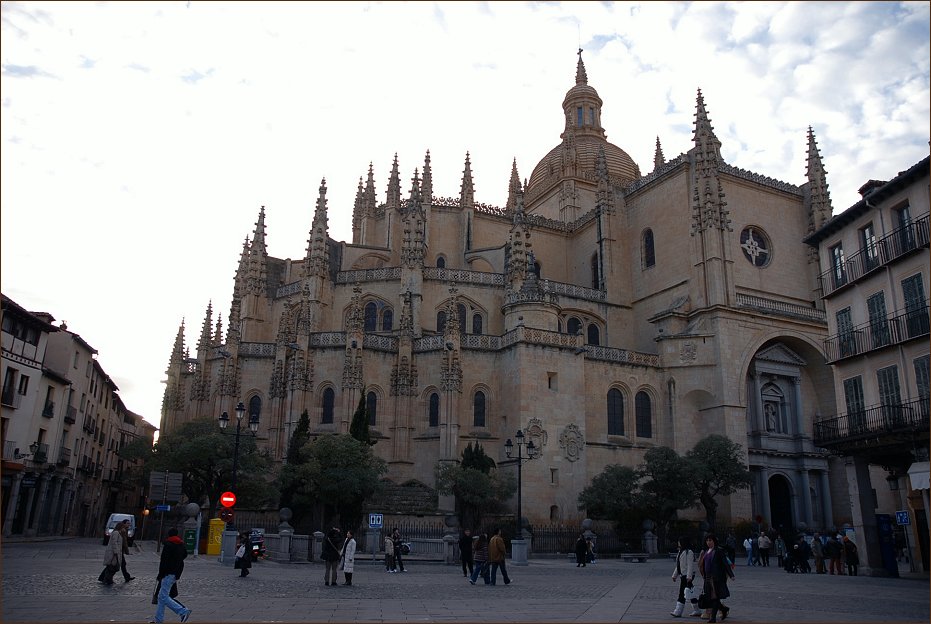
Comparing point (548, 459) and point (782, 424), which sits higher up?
point (782, 424)

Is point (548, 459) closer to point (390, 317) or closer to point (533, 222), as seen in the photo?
point (390, 317)

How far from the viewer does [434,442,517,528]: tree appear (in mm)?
31797

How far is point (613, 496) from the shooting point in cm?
3288

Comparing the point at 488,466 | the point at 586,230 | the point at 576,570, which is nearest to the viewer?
the point at 576,570

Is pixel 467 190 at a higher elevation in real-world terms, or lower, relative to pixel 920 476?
higher

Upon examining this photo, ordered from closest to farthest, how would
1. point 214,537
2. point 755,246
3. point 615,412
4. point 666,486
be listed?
point 214,537 → point 666,486 → point 615,412 → point 755,246

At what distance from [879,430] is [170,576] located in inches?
739

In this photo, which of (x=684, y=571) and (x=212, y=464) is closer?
(x=684, y=571)

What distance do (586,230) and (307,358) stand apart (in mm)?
22843

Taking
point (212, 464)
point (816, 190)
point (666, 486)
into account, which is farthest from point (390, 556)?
point (816, 190)

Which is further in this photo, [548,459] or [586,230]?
[586,230]

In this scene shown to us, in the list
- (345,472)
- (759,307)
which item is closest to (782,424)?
(759,307)

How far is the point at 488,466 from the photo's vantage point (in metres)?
34.0

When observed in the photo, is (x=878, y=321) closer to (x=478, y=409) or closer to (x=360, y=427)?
(x=360, y=427)
